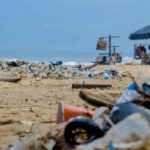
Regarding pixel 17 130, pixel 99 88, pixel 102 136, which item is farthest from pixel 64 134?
pixel 99 88

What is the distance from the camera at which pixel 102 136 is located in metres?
4.12

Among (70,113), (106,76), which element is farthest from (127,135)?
(106,76)

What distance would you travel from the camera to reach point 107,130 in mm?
4195

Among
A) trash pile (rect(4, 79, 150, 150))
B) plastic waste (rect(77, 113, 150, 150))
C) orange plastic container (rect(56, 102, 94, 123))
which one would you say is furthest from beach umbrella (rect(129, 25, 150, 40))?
plastic waste (rect(77, 113, 150, 150))

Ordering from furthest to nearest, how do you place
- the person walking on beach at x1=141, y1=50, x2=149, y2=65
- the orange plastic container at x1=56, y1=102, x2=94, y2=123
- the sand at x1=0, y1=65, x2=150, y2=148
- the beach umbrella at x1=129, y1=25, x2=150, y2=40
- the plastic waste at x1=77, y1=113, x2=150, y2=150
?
the person walking on beach at x1=141, y1=50, x2=149, y2=65 → the beach umbrella at x1=129, y1=25, x2=150, y2=40 → the sand at x1=0, y1=65, x2=150, y2=148 → the orange plastic container at x1=56, y1=102, x2=94, y2=123 → the plastic waste at x1=77, y1=113, x2=150, y2=150

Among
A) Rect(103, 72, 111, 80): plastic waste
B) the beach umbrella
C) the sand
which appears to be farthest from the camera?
the beach umbrella

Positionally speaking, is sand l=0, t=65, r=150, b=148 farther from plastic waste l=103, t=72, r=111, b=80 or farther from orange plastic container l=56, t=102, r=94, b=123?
plastic waste l=103, t=72, r=111, b=80

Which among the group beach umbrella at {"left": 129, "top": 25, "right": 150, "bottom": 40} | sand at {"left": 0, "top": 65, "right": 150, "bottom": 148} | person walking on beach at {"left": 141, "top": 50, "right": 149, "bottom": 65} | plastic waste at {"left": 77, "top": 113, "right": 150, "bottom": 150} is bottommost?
person walking on beach at {"left": 141, "top": 50, "right": 149, "bottom": 65}

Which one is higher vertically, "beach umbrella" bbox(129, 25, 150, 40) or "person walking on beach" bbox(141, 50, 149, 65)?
"beach umbrella" bbox(129, 25, 150, 40)

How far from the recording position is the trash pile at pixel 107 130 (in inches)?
Answer: 153

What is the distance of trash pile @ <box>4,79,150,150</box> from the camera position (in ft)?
12.8

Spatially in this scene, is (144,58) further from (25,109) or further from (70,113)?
(70,113)

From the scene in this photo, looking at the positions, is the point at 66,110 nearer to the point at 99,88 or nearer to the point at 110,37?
the point at 99,88

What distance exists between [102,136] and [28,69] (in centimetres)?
1980
